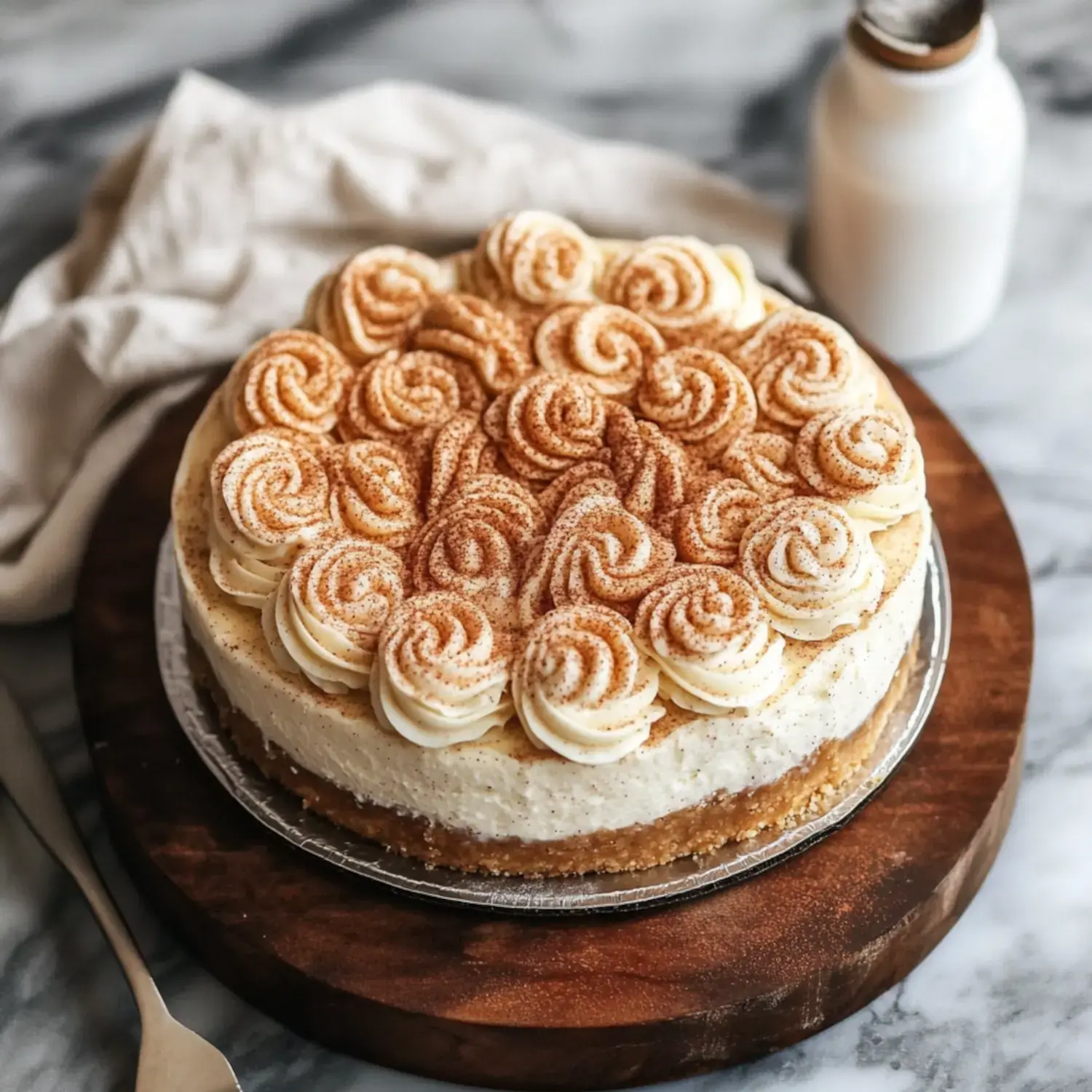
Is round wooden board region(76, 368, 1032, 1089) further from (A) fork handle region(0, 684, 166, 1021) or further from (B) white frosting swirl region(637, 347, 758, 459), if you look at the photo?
(B) white frosting swirl region(637, 347, 758, 459)

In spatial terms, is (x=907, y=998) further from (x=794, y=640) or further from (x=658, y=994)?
(x=794, y=640)

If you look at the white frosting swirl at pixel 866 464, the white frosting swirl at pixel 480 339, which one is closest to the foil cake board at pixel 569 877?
the white frosting swirl at pixel 866 464

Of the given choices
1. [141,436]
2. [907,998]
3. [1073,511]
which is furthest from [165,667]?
[1073,511]

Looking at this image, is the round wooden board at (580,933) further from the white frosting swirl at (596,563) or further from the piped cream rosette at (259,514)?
the white frosting swirl at (596,563)

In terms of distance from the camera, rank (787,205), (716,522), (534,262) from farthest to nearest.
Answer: (787,205), (534,262), (716,522)

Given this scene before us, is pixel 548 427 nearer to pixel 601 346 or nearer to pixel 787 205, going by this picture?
pixel 601 346

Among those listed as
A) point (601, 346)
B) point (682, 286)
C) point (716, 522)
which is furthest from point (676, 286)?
point (716, 522)
